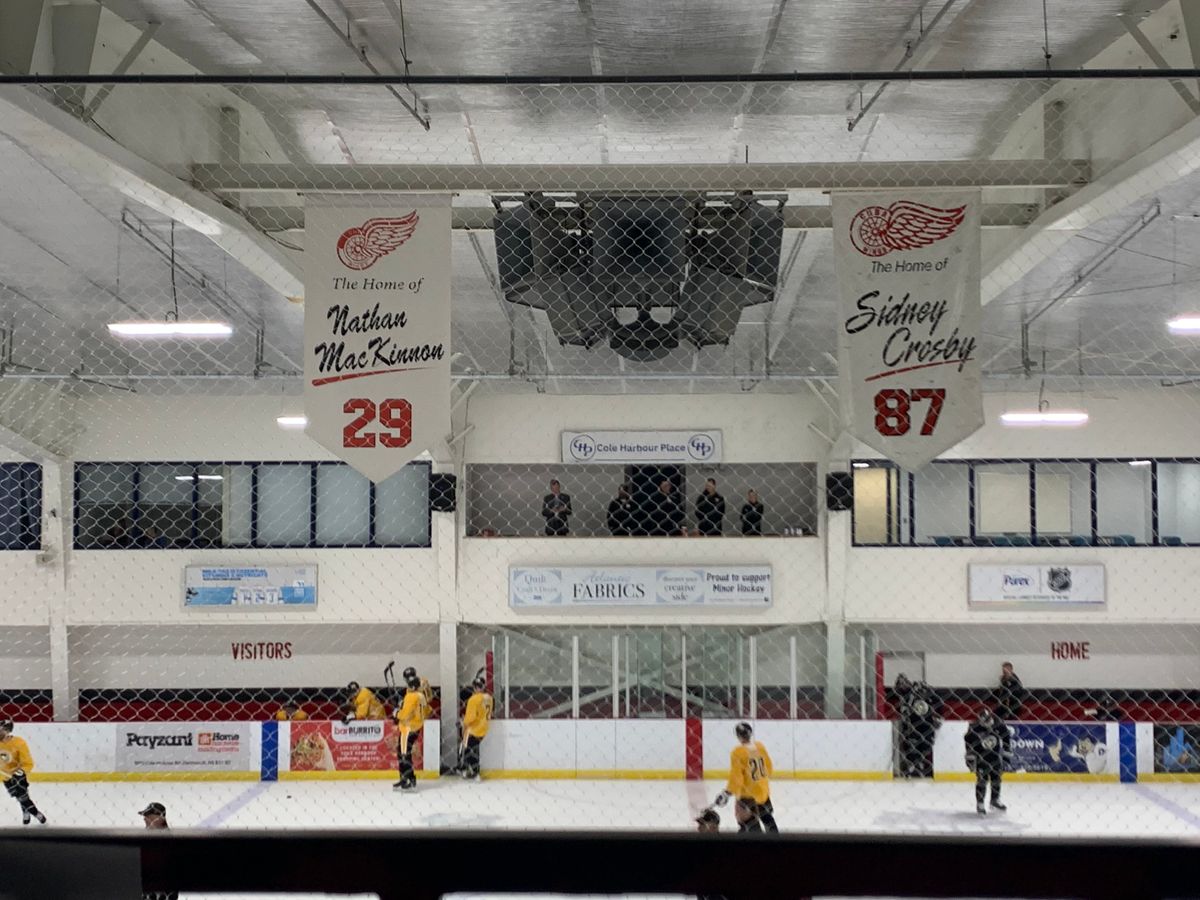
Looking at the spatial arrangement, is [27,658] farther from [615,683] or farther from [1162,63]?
[1162,63]

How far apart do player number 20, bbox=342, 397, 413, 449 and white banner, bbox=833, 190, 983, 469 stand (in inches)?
91.2

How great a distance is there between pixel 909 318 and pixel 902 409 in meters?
0.49

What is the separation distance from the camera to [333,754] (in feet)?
50.2

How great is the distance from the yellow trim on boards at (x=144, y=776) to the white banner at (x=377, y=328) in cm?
1182

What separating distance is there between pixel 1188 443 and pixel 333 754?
14801 millimetres

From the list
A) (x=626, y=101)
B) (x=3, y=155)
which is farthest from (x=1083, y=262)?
(x=3, y=155)

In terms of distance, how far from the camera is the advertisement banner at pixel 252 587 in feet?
56.7

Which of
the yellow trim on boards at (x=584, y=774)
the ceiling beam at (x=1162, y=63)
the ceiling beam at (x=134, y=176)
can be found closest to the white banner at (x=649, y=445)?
the yellow trim on boards at (x=584, y=774)

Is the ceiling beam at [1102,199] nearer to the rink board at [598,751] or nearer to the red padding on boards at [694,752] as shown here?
the rink board at [598,751]

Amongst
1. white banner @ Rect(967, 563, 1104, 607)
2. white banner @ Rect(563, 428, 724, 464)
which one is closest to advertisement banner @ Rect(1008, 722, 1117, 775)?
white banner @ Rect(967, 563, 1104, 607)

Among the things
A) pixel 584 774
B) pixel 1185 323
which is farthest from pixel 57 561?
pixel 1185 323

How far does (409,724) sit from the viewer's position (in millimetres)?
14039

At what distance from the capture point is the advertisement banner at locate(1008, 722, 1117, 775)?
14719 mm

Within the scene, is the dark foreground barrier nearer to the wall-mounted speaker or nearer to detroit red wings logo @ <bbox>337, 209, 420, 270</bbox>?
detroit red wings logo @ <bbox>337, 209, 420, 270</bbox>
